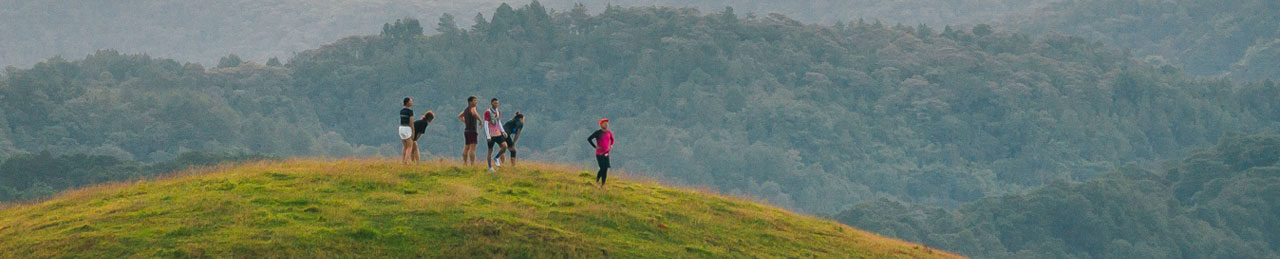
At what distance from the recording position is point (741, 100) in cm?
18662

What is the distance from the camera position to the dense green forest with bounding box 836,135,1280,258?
113125 millimetres

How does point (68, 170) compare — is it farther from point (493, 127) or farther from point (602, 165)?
point (602, 165)

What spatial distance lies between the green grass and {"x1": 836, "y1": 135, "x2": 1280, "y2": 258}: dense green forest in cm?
7664

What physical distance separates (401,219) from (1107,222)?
99675 mm

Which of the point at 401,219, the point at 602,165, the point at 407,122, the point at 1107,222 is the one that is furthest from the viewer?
the point at 1107,222

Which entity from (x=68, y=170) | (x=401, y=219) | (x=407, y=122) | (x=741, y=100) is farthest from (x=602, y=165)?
(x=741, y=100)

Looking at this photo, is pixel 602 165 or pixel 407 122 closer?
pixel 602 165

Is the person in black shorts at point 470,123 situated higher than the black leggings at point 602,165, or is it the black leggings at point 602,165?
the person in black shorts at point 470,123

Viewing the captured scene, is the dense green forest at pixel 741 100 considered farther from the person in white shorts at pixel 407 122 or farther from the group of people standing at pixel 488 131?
the person in white shorts at pixel 407 122

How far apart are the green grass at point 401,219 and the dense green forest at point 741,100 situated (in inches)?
5022

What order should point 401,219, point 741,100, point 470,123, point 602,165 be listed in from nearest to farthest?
point 401,219 < point 602,165 < point 470,123 < point 741,100

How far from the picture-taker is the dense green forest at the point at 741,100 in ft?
557

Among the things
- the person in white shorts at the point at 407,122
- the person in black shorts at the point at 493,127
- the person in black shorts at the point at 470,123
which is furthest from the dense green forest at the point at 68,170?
the person in black shorts at the point at 493,127

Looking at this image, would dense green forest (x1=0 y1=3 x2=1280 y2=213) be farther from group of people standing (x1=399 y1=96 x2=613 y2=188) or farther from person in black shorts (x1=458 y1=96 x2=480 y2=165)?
group of people standing (x1=399 y1=96 x2=613 y2=188)
